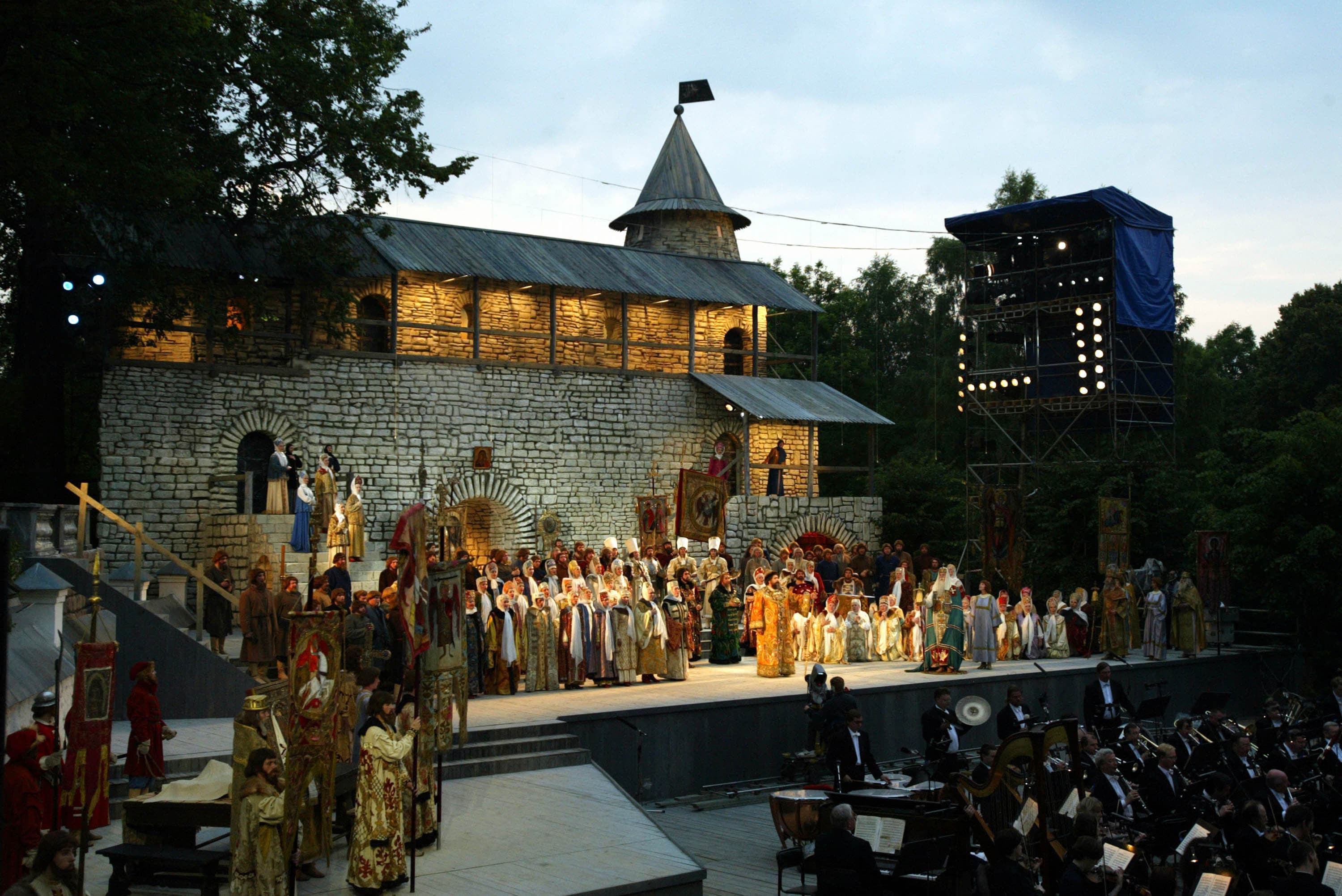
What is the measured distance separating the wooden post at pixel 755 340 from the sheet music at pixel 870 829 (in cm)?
1812

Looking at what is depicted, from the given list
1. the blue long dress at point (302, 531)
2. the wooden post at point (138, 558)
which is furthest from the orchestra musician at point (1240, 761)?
the blue long dress at point (302, 531)

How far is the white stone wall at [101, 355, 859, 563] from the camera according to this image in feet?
62.1

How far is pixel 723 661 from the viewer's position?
17359 mm

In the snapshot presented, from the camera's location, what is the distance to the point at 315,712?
7.65 metres

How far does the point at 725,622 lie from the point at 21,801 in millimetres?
11190

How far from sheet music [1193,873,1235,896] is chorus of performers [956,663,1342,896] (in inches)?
1.8

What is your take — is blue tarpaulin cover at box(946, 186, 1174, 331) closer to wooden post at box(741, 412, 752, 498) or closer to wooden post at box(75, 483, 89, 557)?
wooden post at box(741, 412, 752, 498)

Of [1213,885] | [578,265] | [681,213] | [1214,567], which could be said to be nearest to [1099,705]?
[1213,885]

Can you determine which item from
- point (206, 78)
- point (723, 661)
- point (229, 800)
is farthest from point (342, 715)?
point (206, 78)

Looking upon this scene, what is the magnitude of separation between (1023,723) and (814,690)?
6.91 feet

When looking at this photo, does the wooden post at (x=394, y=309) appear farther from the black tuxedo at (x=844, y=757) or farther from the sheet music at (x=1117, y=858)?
the sheet music at (x=1117, y=858)

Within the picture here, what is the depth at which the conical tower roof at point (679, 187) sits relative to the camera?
30000 millimetres

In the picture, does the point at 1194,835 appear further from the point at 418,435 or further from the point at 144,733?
the point at 418,435

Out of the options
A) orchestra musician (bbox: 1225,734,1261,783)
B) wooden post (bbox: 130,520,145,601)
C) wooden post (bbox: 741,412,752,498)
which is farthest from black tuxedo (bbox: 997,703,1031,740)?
wooden post (bbox: 741,412,752,498)
